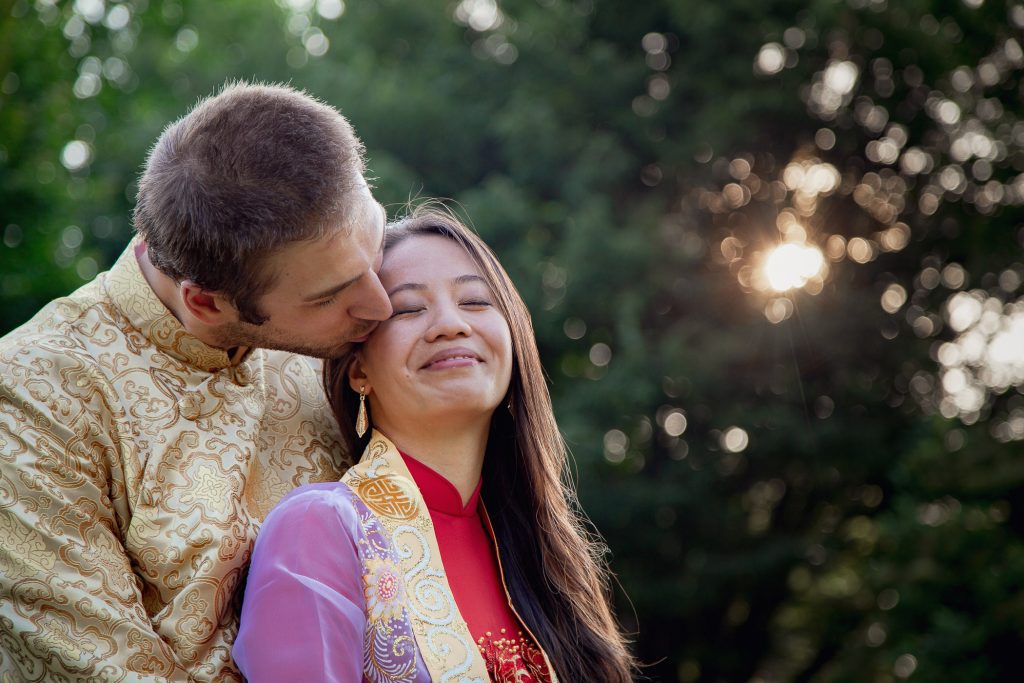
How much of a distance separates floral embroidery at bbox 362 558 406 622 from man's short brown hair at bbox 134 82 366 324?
0.59 m

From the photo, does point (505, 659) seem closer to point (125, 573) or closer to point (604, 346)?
point (125, 573)

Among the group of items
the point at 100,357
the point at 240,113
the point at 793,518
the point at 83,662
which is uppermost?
the point at 240,113

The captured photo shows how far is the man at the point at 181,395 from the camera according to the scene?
2.01 m

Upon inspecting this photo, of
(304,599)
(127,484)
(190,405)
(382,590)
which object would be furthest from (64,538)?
(382,590)

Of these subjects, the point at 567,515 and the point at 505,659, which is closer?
the point at 505,659

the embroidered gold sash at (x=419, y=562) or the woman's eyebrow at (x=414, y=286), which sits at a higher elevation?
the woman's eyebrow at (x=414, y=286)

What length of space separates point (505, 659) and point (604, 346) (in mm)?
7933

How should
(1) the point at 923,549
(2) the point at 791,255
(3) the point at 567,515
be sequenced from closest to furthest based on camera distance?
(3) the point at 567,515, (1) the point at 923,549, (2) the point at 791,255

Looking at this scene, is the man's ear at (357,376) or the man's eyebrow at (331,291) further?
the man's ear at (357,376)

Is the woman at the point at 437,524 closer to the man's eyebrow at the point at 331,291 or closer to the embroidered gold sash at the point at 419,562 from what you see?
the embroidered gold sash at the point at 419,562

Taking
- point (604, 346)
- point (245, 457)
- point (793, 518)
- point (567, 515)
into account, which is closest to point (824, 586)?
point (793, 518)

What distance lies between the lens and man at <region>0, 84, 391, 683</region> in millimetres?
2008

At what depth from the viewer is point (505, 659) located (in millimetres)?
2207

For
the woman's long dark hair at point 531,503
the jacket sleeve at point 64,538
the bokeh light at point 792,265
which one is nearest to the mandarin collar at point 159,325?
the jacket sleeve at point 64,538
